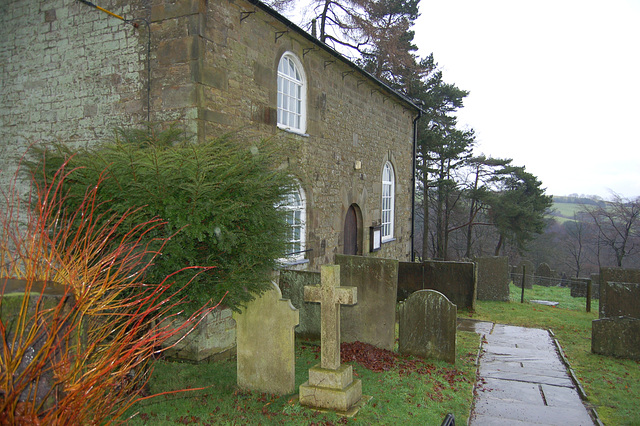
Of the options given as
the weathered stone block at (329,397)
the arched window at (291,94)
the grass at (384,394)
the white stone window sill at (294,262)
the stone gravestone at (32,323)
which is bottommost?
the grass at (384,394)

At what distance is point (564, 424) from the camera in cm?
555

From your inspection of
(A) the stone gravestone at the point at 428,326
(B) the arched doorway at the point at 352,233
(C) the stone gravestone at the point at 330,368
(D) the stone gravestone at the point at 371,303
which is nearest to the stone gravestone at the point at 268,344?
(C) the stone gravestone at the point at 330,368

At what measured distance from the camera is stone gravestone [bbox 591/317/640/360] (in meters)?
8.23

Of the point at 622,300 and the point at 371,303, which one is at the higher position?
the point at 371,303

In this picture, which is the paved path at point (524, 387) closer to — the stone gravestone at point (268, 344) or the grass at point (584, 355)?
the grass at point (584, 355)

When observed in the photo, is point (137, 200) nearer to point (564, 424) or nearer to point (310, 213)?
point (564, 424)

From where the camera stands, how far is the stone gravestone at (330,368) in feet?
17.7

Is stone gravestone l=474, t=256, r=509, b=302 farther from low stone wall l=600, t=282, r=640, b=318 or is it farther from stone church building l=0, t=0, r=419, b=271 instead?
stone church building l=0, t=0, r=419, b=271

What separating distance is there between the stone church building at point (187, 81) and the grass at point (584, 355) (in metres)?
4.80

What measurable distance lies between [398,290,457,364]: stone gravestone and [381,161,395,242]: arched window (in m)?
8.61

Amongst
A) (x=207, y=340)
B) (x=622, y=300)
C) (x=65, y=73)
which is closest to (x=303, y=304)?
(x=207, y=340)

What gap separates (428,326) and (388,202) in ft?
31.8

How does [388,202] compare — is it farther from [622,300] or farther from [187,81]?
[187,81]

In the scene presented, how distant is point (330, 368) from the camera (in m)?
5.52
